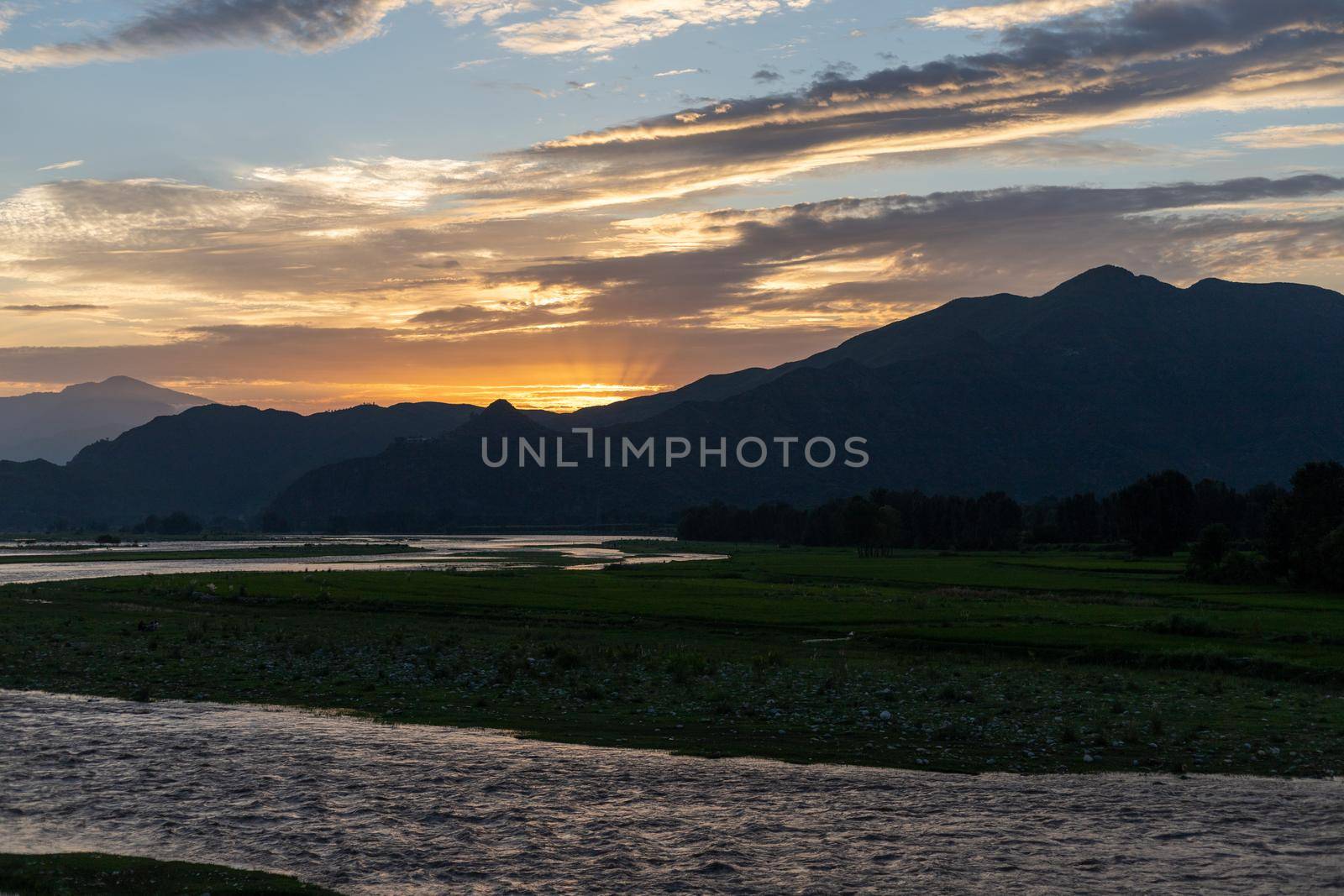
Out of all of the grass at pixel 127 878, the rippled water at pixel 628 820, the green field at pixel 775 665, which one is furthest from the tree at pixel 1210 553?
the grass at pixel 127 878

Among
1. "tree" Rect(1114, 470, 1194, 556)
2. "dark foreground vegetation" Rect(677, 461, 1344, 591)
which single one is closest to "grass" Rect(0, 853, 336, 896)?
"dark foreground vegetation" Rect(677, 461, 1344, 591)

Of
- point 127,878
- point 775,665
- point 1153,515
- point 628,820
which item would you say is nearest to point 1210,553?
point 1153,515

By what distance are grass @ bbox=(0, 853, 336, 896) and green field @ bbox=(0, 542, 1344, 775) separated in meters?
11.8

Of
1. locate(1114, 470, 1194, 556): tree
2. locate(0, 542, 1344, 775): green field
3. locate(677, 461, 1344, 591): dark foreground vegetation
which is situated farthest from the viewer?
locate(1114, 470, 1194, 556): tree

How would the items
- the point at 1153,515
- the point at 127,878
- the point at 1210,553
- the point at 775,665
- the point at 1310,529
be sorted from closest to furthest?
the point at 127,878 < the point at 775,665 < the point at 1310,529 < the point at 1210,553 < the point at 1153,515

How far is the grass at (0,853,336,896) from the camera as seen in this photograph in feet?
52.2

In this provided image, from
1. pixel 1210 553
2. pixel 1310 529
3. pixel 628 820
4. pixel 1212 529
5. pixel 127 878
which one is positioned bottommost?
pixel 1210 553

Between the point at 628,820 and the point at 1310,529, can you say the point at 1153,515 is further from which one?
the point at 628,820

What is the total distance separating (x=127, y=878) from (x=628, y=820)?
887 cm

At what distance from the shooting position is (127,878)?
53.8 feet

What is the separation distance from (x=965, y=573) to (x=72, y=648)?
84267 mm

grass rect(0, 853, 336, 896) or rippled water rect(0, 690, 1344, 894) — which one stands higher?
grass rect(0, 853, 336, 896)

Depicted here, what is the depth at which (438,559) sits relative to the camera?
15975 cm

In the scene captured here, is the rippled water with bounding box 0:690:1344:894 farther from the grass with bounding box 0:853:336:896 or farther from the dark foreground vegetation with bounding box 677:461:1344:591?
the dark foreground vegetation with bounding box 677:461:1344:591
